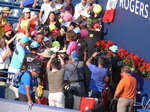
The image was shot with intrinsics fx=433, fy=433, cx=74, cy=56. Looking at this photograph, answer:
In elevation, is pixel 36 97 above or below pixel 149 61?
below

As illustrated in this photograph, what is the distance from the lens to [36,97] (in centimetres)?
998

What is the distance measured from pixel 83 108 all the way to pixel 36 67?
1.44m

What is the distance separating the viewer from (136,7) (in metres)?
11.9

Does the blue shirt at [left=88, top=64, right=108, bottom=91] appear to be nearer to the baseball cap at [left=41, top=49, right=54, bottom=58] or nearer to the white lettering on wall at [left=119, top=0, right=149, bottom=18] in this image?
the baseball cap at [left=41, top=49, right=54, bottom=58]

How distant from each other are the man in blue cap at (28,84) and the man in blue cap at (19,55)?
1.15 metres

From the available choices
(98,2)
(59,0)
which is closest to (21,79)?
(59,0)

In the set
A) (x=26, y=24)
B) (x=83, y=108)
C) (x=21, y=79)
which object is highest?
(x=26, y=24)

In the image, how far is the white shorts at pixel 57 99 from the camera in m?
9.20

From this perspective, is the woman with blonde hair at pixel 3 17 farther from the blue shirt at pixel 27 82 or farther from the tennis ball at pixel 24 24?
the blue shirt at pixel 27 82

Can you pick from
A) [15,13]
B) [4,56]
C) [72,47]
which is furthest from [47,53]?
[15,13]

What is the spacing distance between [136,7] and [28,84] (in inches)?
173

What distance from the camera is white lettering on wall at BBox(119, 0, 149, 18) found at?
447 inches

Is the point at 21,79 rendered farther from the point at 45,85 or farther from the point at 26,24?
the point at 26,24

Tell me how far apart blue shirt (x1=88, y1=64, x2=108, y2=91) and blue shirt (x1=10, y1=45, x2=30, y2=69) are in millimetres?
1617
